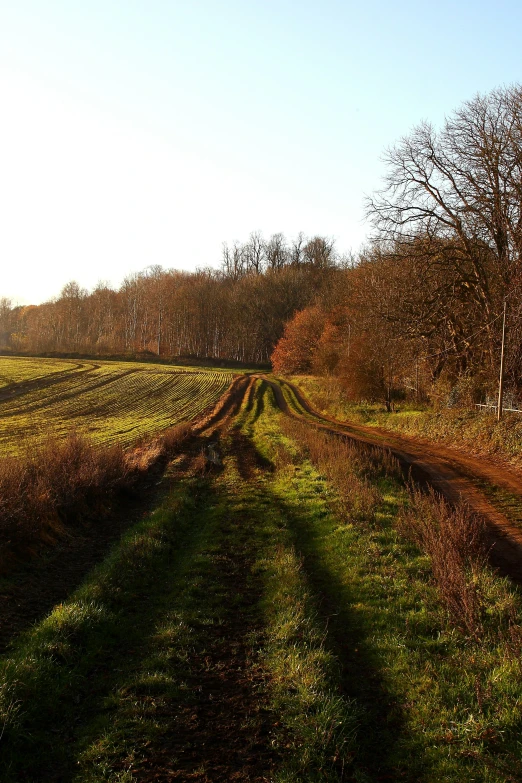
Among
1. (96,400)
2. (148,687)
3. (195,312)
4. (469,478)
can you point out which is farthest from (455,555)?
(195,312)

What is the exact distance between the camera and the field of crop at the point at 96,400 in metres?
27.1

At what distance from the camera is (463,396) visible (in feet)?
80.9

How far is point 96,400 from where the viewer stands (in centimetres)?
4247

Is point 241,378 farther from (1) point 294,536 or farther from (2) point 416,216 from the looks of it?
(1) point 294,536

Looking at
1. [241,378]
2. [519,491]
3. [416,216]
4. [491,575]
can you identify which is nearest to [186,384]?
[241,378]

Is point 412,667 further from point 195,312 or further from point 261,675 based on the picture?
point 195,312

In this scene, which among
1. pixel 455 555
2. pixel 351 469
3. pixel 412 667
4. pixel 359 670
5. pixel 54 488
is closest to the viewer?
pixel 412 667

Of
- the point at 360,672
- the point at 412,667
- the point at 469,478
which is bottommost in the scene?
the point at 360,672

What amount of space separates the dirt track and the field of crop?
40.9 ft

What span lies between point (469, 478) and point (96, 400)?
33.7 meters

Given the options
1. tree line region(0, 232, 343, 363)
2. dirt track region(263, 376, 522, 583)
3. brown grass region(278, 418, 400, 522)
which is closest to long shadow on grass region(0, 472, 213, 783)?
brown grass region(278, 418, 400, 522)

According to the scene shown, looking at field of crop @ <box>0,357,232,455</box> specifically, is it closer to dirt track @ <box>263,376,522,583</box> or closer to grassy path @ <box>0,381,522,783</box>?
dirt track @ <box>263,376,522,583</box>

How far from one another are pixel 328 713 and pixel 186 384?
51.4 meters

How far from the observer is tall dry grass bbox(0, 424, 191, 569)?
10.3 metres
